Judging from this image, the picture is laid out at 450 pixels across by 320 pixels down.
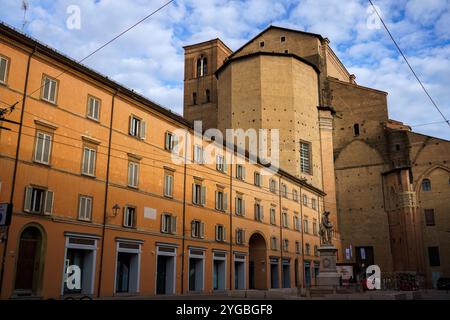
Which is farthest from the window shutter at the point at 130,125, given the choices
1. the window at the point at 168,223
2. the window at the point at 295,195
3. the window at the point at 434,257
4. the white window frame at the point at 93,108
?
the window at the point at 434,257

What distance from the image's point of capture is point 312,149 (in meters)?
49.7

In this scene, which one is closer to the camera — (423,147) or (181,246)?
(181,246)

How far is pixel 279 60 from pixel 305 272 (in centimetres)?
2220

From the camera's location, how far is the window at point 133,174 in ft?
77.2

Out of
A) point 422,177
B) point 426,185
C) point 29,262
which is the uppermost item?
point 422,177

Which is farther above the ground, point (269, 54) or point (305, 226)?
point (269, 54)

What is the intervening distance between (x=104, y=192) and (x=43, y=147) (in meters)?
3.81

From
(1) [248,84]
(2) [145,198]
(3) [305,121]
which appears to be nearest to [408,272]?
(3) [305,121]

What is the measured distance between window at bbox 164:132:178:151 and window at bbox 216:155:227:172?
189 inches

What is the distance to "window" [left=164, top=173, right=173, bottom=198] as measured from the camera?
84.9 feet

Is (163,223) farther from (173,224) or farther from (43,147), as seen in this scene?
(43,147)

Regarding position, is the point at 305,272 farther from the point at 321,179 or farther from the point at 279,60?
the point at 279,60

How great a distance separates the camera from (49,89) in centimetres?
1994

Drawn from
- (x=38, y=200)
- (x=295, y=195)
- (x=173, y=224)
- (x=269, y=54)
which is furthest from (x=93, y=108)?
(x=269, y=54)
